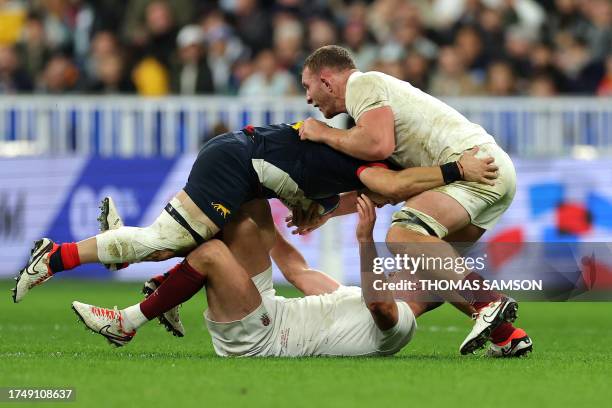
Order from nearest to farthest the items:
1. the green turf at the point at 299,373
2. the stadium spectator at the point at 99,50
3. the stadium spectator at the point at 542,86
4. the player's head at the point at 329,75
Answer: the green turf at the point at 299,373
the player's head at the point at 329,75
the stadium spectator at the point at 542,86
the stadium spectator at the point at 99,50

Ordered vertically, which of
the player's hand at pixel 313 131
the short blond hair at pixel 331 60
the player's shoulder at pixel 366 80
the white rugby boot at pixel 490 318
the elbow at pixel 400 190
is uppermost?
the short blond hair at pixel 331 60

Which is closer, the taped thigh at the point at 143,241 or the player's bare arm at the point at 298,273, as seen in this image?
the taped thigh at the point at 143,241

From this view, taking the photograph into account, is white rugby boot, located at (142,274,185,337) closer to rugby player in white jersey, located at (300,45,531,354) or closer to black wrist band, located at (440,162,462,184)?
rugby player in white jersey, located at (300,45,531,354)

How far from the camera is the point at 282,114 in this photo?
1652cm

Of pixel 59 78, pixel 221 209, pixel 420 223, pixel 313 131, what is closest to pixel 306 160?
pixel 313 131

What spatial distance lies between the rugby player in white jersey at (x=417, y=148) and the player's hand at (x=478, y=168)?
0.20ft

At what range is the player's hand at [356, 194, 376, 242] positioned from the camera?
8.25 meters

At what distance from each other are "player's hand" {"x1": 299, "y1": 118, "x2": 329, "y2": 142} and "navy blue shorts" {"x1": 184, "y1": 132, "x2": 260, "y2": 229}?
0.36 m

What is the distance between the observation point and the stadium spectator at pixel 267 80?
1742 centimetres

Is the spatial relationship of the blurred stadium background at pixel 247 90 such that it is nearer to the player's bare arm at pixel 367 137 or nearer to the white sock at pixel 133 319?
the player's bare arm at pixel 367 137

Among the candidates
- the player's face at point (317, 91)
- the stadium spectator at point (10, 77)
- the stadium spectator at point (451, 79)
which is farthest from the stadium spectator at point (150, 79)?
the player's face at point (317, 91)

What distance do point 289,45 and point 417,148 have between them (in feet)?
29.5

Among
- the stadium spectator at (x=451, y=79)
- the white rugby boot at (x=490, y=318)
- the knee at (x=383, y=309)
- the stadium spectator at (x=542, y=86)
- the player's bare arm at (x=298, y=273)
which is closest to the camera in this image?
the knee at (x=383, y=309)

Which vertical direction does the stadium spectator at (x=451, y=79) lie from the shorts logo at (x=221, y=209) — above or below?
below
